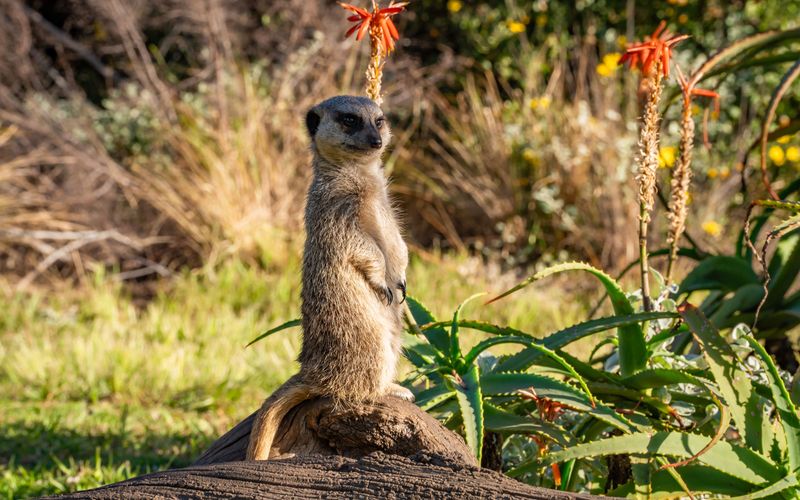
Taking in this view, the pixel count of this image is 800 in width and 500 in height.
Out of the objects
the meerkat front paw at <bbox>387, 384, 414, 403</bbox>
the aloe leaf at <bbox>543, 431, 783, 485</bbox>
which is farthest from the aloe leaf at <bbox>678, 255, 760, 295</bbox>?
the meerkat front paw at <bbox>387, 384, 414, 403</bbox>

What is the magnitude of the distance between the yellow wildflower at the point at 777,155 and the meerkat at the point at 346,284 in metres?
5.37

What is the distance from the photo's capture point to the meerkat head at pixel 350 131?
9.41ft

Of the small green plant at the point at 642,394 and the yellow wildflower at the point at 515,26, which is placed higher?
the yellow wildflower at the point at 515,26

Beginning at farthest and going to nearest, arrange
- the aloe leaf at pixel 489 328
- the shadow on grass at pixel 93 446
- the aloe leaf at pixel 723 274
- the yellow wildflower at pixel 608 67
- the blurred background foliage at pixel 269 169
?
the yellow wildflower at pixel 608 67
the blurred background foliage at pixel 269 169
the shadow on grass at pixel 93 446
the aloe leaf at pixel 723 274
the aloe leaf at pixel 489 328

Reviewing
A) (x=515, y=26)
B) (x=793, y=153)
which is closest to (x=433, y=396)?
(x=793, y=153)

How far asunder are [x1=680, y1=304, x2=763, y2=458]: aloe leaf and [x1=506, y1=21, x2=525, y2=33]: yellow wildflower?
6.65 metres

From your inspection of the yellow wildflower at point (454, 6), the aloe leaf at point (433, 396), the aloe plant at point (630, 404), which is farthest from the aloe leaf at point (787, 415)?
the yellow wildflower at point (454, 6)

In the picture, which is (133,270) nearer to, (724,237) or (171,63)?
(171,63)

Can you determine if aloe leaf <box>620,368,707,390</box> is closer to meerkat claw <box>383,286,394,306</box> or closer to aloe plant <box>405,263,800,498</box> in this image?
aloe plant <box>405,263,800,498</box>

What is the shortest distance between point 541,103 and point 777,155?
6.18 feet

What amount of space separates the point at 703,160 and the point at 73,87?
6.05m

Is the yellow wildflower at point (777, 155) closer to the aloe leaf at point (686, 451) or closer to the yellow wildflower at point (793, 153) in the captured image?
the yellow wildflower at point (793, 153)

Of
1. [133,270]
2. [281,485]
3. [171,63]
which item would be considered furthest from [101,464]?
[171,63]

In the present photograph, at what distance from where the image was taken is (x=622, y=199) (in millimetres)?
7516
